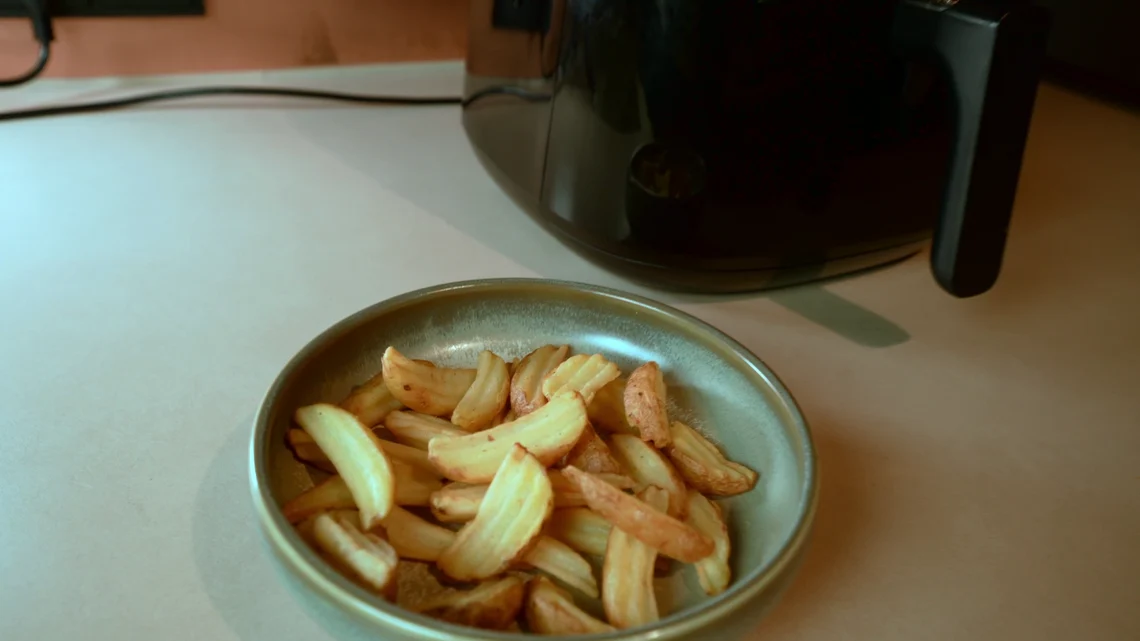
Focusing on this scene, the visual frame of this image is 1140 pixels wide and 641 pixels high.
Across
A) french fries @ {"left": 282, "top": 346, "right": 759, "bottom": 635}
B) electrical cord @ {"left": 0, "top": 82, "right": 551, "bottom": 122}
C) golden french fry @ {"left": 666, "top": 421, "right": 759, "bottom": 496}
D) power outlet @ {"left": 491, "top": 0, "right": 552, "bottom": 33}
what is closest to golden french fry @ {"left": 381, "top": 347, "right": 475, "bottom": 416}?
french fries @ {"left": 282, "top": 346, "right": 759, "bottom": 635}

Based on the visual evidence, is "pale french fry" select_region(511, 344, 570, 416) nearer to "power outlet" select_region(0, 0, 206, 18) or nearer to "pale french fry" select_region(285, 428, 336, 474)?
"pale french fry" select_region(285, 428, 336, 474)

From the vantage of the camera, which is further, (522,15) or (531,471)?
(522,15)

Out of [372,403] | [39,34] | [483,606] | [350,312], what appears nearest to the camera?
[483,606]

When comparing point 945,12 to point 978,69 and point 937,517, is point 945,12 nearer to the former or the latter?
point 978,69

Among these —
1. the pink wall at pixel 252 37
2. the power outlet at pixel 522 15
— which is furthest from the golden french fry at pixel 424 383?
the pink wall at pixel 252 37

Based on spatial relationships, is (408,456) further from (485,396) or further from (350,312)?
(350,312)

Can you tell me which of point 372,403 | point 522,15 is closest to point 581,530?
point 372,403

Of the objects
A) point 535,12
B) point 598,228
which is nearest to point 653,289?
point 598,228

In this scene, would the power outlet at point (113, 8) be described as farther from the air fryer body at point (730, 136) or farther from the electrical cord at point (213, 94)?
the air fryer body at point (730, 136)
